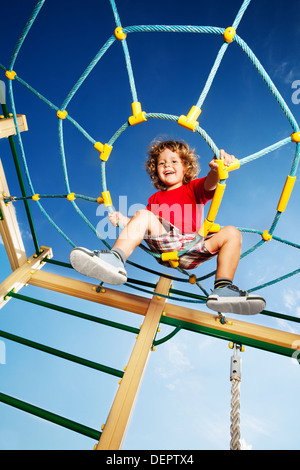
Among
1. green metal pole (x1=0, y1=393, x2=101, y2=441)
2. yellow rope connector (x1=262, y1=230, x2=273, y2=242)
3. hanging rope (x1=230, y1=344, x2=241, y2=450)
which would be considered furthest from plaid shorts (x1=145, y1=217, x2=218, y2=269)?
green metal pole (x1=0, y1=393, x2=101, y2=441)

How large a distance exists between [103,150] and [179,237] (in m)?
0.51

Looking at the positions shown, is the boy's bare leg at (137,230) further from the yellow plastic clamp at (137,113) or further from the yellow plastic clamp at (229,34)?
the yellow plastic clamp at (229,34)

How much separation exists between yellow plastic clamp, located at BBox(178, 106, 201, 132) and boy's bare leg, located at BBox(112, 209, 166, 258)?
0.47 meters

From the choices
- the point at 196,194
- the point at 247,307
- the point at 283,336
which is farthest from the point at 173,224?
the point at 283,336

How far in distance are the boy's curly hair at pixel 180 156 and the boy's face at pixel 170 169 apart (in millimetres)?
57

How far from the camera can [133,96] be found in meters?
1.04

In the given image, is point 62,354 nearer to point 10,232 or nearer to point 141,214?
point 141,214

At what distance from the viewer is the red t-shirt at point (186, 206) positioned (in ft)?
4.73

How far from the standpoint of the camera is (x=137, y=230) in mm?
1250

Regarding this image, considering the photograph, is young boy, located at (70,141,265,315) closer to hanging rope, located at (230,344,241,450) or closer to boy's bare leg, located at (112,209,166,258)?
boy's bare leg, located at (112,209,166,258)
